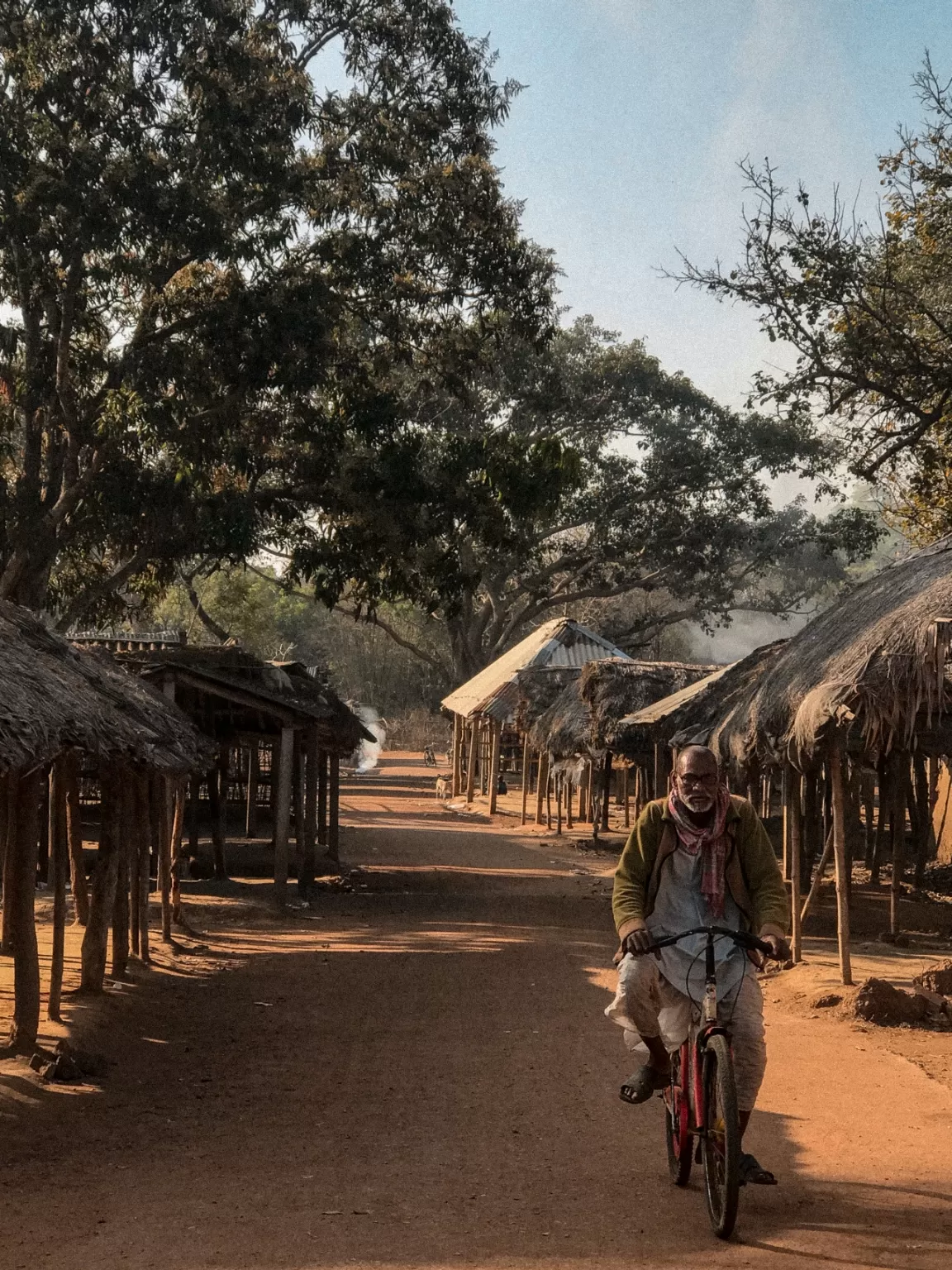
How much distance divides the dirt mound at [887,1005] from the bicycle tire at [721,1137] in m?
5.00

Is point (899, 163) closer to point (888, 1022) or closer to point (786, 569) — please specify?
point (888, 1022)

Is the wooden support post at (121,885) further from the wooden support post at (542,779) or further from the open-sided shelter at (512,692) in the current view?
the open-sided shelter at (512,692)

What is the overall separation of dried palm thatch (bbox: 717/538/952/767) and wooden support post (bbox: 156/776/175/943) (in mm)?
5124

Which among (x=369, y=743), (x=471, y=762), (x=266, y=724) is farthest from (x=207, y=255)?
(x=369, y=743)

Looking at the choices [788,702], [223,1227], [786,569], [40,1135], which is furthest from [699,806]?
[786,569]

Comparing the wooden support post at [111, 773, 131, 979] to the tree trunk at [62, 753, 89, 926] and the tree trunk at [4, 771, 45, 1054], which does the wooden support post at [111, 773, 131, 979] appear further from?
the tree trunk at [4, 771, 45, 1054]

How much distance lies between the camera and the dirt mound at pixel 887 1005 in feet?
31.9

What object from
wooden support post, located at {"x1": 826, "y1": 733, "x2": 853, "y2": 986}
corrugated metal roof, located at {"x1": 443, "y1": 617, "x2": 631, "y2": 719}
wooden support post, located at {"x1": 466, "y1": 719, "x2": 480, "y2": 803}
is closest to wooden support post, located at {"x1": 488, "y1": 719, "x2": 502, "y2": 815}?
corrugated metal roof, located at {"x1": 443, "y1": 617, "x2": 631, "y2": 719}

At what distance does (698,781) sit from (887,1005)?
5255 mm

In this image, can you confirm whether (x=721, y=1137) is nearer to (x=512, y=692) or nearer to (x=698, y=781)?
(x=698, y=781)

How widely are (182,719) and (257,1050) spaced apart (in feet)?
15.8

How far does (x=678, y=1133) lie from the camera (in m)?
5.44

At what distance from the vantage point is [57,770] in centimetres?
1123

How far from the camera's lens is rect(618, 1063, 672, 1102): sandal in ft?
18.1
